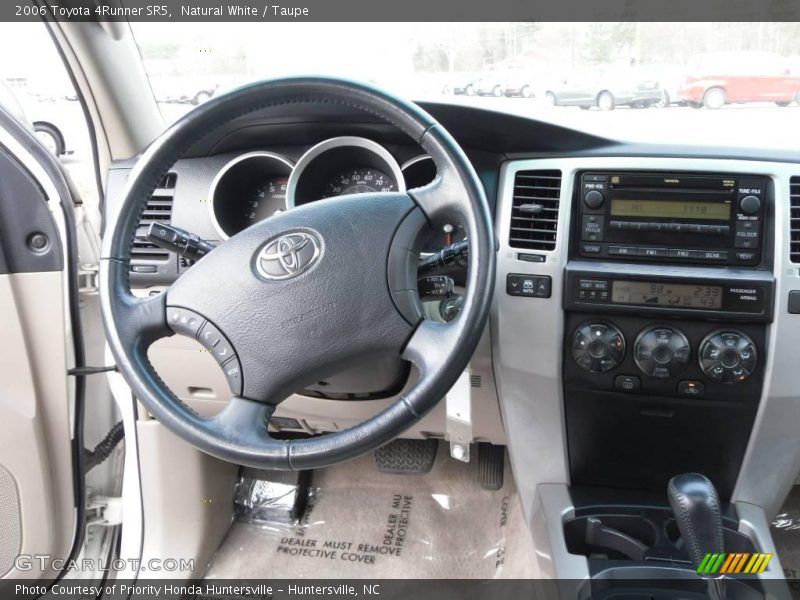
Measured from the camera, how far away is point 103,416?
71.1 inches

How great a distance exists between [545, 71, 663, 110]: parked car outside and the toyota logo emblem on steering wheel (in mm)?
791

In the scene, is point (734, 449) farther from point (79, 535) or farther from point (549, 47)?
point (79, 535)

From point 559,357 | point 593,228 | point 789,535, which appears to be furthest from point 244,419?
point 789,535

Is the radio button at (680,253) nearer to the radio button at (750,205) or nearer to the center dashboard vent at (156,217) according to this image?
the radio button at (750,205)

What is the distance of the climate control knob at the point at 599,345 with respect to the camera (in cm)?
142

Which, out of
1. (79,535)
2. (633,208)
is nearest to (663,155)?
(633,208)

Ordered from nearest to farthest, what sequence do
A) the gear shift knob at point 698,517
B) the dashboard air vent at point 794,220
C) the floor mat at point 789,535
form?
the gear shift knob at point 698,517
the dashboard air vent at point 794,220
the floor mat at point 789,535

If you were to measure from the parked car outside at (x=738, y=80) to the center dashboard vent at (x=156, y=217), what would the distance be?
50.2 inches

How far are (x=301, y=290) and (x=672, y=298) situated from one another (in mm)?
828

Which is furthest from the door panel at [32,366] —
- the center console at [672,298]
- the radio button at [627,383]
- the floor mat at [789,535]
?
the floor mat at [789,535]

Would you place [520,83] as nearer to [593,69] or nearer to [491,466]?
[593,69]

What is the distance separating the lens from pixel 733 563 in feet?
4.11

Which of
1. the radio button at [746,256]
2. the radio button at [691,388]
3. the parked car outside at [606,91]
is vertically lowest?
the radio button at [691,388]

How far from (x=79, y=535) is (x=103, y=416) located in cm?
32
